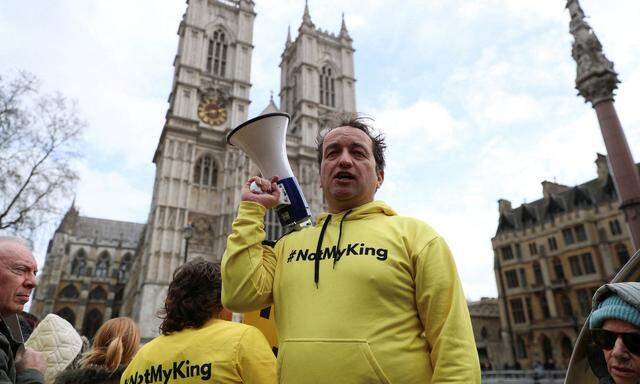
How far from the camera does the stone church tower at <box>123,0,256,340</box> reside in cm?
2475

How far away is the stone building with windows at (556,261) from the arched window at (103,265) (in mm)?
47807

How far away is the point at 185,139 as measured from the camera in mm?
27891

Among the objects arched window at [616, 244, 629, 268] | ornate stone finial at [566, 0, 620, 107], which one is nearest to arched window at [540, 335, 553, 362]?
arched window at [616, 244, 629, 268]

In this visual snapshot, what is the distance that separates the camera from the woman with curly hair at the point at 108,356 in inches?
112

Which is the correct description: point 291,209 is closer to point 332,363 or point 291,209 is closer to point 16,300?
point 332,363

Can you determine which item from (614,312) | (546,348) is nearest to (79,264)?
(546,348)

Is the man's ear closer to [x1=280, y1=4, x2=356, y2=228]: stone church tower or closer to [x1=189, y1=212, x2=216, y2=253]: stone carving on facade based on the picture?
[x1=189, y1=212, x2=216, y2=253]: stone carving on facade

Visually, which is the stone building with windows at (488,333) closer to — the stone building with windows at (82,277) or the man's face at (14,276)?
the man's face at (14,276)

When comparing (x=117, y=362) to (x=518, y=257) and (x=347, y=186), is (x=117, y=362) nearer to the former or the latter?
(x=347, y=186)

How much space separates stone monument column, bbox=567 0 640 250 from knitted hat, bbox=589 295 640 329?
990 cm

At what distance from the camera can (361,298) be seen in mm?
1597

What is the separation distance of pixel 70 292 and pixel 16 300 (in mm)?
55953

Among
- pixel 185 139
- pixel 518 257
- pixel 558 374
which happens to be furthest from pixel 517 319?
pixel 185 139

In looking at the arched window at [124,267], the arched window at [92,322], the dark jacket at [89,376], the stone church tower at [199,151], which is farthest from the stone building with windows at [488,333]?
the arched window at [124,267]
